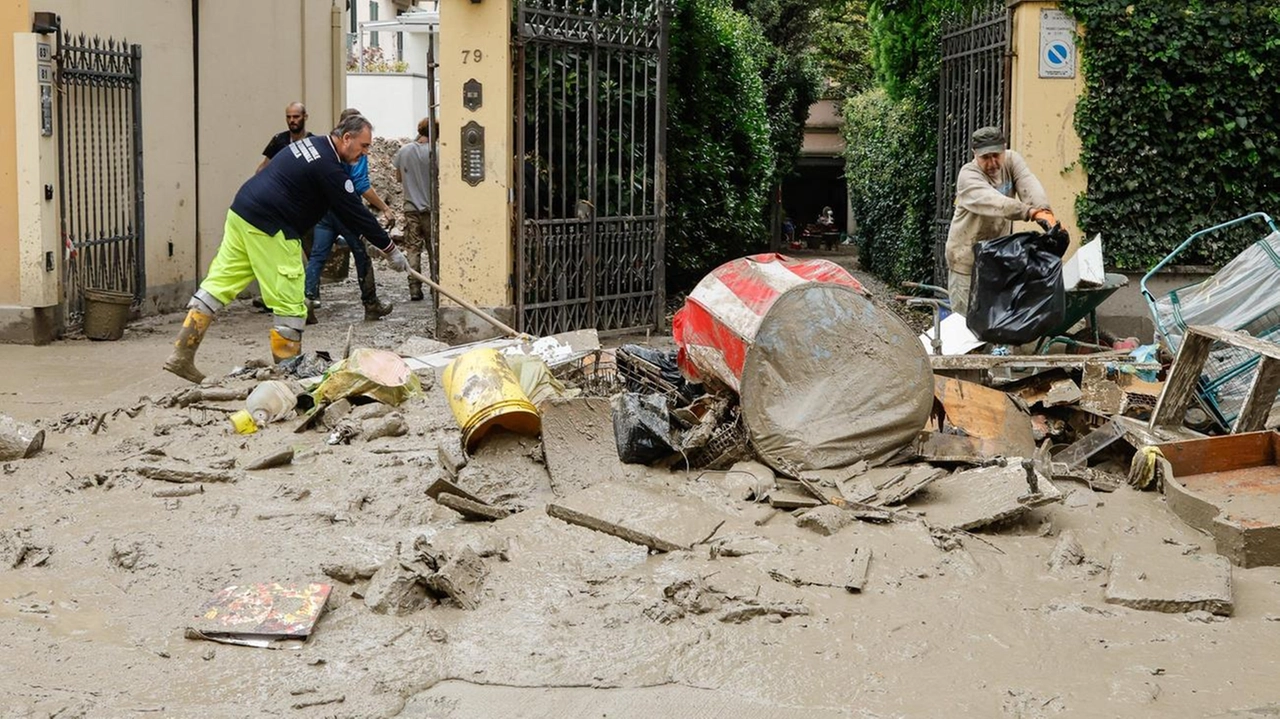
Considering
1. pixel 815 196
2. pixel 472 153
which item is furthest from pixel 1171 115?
pixel 815 196

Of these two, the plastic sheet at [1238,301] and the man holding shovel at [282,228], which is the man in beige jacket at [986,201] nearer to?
the plastic sheet at [1238,301]

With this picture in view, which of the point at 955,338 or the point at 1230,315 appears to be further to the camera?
the point at 955,338

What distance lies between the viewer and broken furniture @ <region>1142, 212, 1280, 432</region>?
24.7ft

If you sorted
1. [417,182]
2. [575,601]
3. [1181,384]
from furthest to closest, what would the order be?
1. [417,182]
2. [1181,384]
3. [575,601]

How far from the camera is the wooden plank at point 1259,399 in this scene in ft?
22.9

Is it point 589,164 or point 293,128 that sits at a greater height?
point 293,128

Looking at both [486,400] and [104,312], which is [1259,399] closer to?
[486,400]

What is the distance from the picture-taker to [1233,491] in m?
6.58

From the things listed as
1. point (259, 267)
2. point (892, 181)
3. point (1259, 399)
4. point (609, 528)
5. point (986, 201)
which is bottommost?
point (609, 528)

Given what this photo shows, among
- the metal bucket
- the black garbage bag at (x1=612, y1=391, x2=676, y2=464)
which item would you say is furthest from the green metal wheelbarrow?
the metal bucket

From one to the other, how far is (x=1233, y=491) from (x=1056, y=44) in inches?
217

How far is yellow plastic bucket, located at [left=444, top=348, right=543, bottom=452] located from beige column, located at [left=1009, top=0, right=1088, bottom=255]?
18.2ft

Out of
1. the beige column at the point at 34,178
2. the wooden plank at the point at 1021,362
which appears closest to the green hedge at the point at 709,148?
the beige column at the point at 34,178

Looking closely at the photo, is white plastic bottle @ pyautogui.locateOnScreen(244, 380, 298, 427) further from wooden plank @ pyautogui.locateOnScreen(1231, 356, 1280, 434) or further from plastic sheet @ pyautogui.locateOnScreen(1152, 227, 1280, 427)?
wooden plank @ pyautogui.locateOnScreen(1231, 356, 1280, 434)
